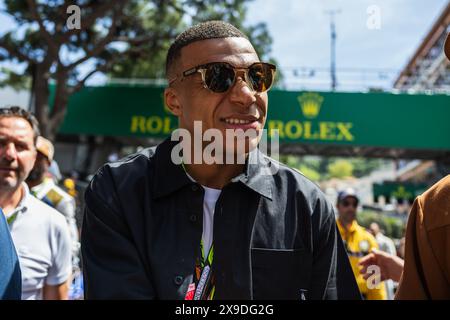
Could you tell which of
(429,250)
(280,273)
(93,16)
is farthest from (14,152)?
(93,16)

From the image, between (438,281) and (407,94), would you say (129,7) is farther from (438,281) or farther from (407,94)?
(438,281)

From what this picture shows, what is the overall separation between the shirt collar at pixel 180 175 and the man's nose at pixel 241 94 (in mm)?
238

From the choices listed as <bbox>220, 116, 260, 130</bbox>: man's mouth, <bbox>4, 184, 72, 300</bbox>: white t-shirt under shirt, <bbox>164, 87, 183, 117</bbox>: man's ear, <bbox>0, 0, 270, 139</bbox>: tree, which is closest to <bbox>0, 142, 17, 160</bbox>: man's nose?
<bbox>4, 184, 72, 300</bbox>: white t-shirt under shirt

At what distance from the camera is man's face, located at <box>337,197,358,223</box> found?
17.6ft

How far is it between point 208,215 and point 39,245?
55.0 inches

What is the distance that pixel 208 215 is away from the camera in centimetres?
171

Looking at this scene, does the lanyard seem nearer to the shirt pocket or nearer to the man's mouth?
the shirt pocket

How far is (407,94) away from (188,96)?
484 inches

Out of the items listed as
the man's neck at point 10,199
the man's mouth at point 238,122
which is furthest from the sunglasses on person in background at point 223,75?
the man's neck at point 10,199

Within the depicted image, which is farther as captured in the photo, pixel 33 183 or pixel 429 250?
pixel 33 183

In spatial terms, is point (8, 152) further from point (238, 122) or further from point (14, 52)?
point (14, 52)

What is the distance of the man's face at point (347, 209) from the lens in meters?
5.38

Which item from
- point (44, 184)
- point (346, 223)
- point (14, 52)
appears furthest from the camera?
point (14, 52)
